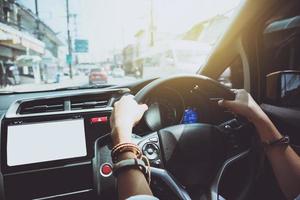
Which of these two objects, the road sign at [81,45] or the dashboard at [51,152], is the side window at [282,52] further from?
the road sign at [81,45]

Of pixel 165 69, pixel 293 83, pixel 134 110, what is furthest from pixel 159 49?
pixel 134 110

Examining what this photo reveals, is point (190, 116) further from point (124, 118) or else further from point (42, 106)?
point (42, 106)

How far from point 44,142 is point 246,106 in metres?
1.21

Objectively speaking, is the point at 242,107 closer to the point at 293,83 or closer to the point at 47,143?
the point at 293,83

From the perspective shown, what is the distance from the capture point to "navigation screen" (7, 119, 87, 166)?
1779mm

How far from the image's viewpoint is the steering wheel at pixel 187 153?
1746 millimetres

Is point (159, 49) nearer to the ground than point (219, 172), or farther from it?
farther from it

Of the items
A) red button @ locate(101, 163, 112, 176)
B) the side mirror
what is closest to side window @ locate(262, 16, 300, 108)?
the side mirror

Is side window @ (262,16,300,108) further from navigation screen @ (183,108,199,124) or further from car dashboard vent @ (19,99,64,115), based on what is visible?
car dashboard vent @ (19,99,64,115)

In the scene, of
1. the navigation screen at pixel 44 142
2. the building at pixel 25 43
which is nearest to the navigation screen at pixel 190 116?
the navigation screen at pixel 44 142

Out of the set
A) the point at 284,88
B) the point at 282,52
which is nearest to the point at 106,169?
the point at 284,88

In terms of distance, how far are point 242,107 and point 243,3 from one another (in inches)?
39.6

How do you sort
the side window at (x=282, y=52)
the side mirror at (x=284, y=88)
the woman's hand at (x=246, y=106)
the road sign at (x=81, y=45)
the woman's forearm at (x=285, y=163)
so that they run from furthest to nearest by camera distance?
the road sign at (x=81, y=45)
the side window at (x=282, y=52)
the side mirror at (x=284, y=88)
the woman's hand at (x=246, y=106)
the woman's forearm at (x=285, y=163)

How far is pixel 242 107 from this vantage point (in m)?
1.70
